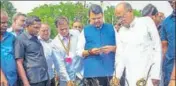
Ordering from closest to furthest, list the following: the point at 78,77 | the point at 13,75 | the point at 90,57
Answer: the point at 13,75, the point at 90,57, the point at 78,77

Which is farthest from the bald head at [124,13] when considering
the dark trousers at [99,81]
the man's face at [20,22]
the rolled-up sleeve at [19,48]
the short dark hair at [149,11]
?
the man's face at [20,22]

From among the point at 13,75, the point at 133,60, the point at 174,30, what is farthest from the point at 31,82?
the point at 174,30

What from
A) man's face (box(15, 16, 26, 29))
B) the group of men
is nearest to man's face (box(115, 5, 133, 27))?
the group of men

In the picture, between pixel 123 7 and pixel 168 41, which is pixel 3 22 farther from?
pixel 168 41

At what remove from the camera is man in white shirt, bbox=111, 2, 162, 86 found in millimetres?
7090

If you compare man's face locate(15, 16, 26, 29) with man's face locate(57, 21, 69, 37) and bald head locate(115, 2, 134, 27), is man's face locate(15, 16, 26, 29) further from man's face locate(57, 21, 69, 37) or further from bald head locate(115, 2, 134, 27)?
bald head locate(115, 2, 134, 27)

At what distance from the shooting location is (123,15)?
7.17m

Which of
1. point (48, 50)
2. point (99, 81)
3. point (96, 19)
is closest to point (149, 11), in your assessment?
point (96, 19)

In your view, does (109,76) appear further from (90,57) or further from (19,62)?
(19,62)

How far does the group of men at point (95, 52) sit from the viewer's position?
23.4 ft

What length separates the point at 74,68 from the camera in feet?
29.4

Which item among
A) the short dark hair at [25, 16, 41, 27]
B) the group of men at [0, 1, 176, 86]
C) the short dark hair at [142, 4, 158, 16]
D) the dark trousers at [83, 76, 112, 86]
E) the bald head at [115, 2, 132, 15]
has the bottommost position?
the dark trousers at [83, 76, 112, 86]

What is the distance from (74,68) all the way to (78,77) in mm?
236

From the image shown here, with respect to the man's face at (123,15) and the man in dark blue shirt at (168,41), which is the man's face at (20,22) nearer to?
the man's face at (123,15)
